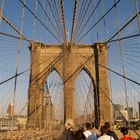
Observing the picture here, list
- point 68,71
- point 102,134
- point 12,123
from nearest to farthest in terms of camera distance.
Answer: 1. point 102,134
2. point 12,123
3. point 68,71

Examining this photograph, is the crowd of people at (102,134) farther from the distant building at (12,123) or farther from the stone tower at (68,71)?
the stone tower at (68,71)

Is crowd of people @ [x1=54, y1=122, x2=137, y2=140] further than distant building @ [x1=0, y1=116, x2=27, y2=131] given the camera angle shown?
No

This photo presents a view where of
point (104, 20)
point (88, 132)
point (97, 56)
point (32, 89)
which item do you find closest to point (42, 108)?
point (32, 89)

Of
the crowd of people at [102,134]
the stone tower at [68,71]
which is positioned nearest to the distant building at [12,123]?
the stone tower at [68,71]

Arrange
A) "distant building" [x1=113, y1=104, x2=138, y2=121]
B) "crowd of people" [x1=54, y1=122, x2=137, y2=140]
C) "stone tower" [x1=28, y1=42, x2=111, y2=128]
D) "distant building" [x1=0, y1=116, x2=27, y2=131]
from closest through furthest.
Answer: "crowd of people" [x1=54, y1=122, x2=137, y2=140], "distant building" [x1=113, y1=104, x2=138, y2=121], "distant building" [x1=0, y1=116, x2=27, y2=131], "stone tower" [x1=28, y1=42, x2=111, y2=128]

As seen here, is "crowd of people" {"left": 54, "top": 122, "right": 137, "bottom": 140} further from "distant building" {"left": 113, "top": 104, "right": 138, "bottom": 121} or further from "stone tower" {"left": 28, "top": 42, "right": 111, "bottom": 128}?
"stone tower" {"left": 28, "top": 42, "right": 111, "bottom": 128}

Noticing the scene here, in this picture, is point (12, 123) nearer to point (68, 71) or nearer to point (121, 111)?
point (121, 111)

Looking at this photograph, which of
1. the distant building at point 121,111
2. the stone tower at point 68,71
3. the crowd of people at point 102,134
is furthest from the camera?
the stone tower at point 68,71

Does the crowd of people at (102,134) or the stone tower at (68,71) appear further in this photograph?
the stone tower at (68,71)

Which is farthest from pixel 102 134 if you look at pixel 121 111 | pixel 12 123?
pixel 121 111

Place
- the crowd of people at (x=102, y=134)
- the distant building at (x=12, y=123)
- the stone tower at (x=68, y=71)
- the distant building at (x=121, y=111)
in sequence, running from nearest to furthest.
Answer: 1. the crowd of people at (x=102, y=134)
2. the distant building at (x=121, y=111)
3. the distant building at (x=12, y=123)
4. the stone tower at (x=68, y=71)

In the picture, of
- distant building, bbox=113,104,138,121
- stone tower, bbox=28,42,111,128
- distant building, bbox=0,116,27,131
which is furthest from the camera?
stone tower, bbox=28,42,111,128

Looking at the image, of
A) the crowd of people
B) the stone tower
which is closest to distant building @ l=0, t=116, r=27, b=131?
the stone tower

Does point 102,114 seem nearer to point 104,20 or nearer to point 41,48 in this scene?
point 41,48
